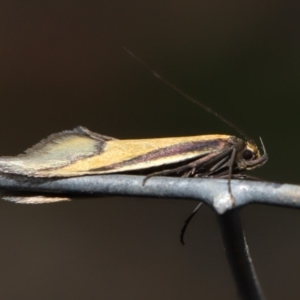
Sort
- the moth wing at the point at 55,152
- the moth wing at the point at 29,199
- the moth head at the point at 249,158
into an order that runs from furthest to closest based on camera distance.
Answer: the moth head at the point at 249,158
the moth wing at the point at 55,152
the moth wing at the point at 29,199

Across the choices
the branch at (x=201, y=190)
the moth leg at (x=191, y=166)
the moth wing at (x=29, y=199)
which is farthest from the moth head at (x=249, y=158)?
the branch at (x=201, y=190)

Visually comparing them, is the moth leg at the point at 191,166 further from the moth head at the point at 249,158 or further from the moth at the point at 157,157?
the moth head at the point at 249,158

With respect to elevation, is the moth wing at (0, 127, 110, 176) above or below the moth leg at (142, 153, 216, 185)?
above

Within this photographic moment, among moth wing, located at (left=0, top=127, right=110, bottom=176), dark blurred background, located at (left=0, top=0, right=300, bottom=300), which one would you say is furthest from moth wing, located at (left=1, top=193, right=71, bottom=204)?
dark blurred background, located at (left=0, top=0, right=300, bottom=300)

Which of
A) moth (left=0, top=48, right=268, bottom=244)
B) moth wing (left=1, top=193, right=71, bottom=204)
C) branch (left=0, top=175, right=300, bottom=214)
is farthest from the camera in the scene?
moth (left=0, top=48, right=268, bottom=244)

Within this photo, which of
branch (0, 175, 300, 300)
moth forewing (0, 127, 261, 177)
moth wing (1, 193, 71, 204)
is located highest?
moth forewing (0, 127, 261, 177)

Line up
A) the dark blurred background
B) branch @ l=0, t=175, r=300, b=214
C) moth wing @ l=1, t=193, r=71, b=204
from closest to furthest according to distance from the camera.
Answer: branch @ l=0, t=175, r=300, b=214
moth wing @ l=1, t=193, r=71, b=204
the dark blurred background

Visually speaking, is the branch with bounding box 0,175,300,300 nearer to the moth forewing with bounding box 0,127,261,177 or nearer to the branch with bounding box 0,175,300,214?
the branch with bounding box 0,175,300,214
